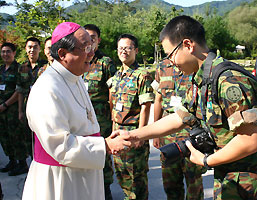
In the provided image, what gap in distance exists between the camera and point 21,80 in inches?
195

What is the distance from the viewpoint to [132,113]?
11.9 ft

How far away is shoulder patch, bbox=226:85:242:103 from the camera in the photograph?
166cm

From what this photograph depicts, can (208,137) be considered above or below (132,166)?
above

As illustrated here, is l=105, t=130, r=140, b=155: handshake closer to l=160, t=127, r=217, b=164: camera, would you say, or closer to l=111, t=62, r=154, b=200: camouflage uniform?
l=160, t=127, r=217, b=164: camera

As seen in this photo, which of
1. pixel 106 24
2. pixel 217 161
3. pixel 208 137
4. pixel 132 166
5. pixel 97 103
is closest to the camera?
pixel 217 161

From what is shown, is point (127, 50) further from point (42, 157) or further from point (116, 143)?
point (42, 157)

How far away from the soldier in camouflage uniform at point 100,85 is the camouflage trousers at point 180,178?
0.95 meters

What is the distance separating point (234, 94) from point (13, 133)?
436 cm

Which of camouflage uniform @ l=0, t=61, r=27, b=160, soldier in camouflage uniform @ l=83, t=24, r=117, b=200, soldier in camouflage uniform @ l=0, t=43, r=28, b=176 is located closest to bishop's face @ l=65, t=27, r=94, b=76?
soldier in camouflage uniform @ l=83, t=24, r=117, b=200

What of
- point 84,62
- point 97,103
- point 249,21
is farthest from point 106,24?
point 249,21

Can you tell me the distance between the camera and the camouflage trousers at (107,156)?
12.8 feet

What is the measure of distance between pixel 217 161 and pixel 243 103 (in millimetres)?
416

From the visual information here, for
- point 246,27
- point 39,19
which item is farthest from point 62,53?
point 246,27

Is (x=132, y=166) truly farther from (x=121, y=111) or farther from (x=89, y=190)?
(x=89, y=190)
